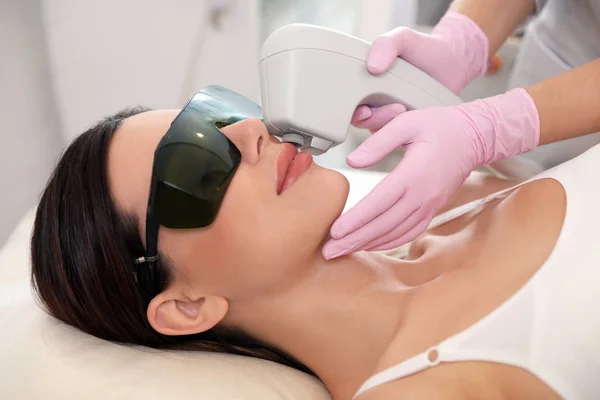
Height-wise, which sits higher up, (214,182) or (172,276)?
(214,182)

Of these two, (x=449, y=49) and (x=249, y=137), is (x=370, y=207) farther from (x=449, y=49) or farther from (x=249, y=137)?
(x=449, y=49)

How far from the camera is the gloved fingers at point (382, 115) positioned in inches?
45.5

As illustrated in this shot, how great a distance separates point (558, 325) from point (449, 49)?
2.15ft

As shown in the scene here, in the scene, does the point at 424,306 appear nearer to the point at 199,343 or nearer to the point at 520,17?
the point at 199,343

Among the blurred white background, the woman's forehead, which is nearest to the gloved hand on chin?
the woman's forehead

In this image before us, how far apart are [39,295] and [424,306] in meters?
0.74

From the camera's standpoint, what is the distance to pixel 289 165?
103 cm

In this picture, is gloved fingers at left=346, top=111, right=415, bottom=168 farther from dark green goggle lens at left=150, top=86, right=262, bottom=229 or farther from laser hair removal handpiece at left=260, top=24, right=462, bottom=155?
dark green goggle lens at left=150, top=86, right=262, bottom=229

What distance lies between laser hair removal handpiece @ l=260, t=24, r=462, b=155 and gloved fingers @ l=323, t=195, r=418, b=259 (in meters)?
0.16

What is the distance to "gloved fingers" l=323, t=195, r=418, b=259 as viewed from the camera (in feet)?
3.37

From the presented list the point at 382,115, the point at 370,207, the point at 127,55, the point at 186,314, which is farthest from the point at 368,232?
the point at 127,55

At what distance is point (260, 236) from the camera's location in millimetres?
983

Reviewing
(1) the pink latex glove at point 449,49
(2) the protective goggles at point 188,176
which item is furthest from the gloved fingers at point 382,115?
(2) the protective goggles at point 188,176

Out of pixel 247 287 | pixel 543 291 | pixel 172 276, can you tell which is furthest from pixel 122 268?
pixel 543 291
